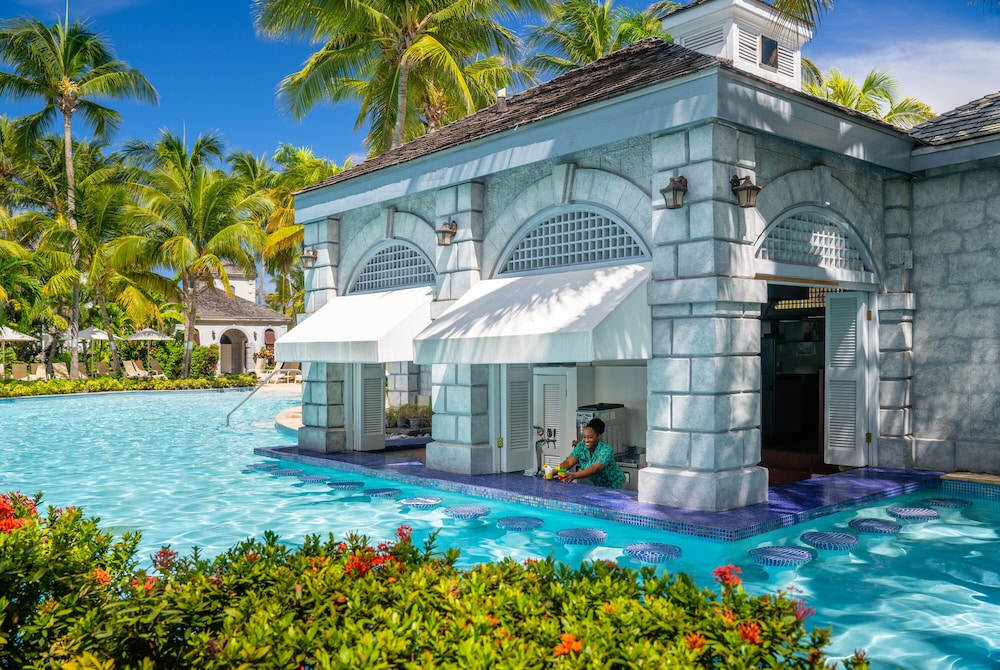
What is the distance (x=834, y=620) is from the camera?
7195mm

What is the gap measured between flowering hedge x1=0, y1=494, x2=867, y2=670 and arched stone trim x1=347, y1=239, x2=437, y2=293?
34.6ft

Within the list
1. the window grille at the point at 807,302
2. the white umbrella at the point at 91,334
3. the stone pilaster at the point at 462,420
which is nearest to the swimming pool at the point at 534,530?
the stone pilaster at the point at 462,420

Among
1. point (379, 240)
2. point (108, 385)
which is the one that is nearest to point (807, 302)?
point (379, 240)

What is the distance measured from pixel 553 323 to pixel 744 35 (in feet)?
21.1

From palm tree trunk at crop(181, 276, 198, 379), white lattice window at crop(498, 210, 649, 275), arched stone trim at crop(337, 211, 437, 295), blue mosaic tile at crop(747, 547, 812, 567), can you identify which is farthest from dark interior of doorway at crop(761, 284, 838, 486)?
palm tree trunk at crop(181, 276, 198, 379)

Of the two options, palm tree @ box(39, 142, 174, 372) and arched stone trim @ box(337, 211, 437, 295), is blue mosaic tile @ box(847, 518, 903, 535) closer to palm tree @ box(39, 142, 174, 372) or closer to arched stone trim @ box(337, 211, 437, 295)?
arched stone trim @ box(337, 211, 437, 295)

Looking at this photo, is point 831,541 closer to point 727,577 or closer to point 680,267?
point 680,267

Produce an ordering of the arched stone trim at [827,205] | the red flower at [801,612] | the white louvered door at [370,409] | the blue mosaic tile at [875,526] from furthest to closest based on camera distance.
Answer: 1. the white louvered door at [370,409]
2. the arched stone trim at [827,205]
3. the blue mosaic tile at [875,526]
4. the red flower at [801,612]

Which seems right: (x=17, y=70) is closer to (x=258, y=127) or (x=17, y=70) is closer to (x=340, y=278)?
(x=340, y=278)

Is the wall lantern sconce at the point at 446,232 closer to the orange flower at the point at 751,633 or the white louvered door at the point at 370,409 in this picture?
the white louvered door at the point at 370,409

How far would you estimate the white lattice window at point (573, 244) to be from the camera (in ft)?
38.7

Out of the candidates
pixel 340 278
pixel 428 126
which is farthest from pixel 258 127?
pixel 340 278

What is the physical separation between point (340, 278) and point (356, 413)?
2924mm

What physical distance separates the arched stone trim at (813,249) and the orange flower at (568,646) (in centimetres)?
812
